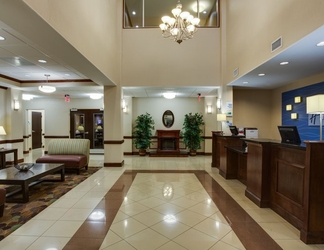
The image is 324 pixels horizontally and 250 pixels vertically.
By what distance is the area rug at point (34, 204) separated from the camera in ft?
9.05

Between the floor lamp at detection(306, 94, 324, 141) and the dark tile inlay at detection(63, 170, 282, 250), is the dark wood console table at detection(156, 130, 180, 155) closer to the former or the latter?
the dark tile inlay at detection(63, 170, 282, 250)

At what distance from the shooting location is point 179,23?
5.21m

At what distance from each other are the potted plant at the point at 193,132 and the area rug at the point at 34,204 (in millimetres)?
4856

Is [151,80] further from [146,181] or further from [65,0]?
[65,0]

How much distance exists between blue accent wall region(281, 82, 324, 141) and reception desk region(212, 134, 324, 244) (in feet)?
8.82

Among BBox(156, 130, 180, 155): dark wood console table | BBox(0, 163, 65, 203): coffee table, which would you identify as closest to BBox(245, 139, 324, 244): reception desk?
BBox(0, 163, 65, 203): coffee table

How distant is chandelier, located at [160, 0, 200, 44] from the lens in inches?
193

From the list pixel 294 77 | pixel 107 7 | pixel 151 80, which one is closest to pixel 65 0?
pixel 107 7

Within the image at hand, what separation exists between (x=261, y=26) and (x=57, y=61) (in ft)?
15.6

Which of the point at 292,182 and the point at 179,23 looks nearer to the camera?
the point at 292,182

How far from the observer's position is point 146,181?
4.98m

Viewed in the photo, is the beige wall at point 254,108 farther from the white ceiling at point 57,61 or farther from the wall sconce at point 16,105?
the wall sconce at point 16,105

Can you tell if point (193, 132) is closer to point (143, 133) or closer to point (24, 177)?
point (143, 133)

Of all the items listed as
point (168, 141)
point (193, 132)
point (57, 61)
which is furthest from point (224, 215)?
point (168, 141)
